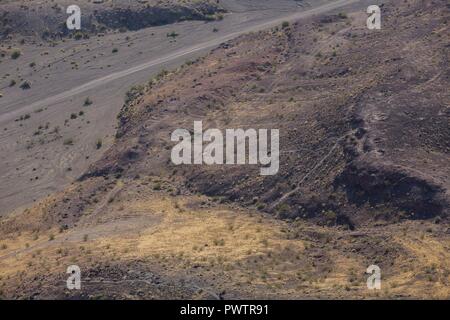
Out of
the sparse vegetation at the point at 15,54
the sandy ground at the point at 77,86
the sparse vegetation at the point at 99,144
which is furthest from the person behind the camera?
the sparse vegetation at the point at 15,54

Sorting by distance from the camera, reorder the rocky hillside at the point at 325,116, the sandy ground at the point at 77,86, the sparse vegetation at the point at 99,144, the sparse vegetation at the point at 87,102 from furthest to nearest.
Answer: the sparse vegetation at the point at 87,102 < the sparse vegetation at the point at 99,144 < the sandy ground at the point at 77,86 < the rocky hillside at the point at 325,116

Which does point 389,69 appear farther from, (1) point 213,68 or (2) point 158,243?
(2) point 158,243

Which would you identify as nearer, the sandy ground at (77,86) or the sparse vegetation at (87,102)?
the sandy ground at (77,86)

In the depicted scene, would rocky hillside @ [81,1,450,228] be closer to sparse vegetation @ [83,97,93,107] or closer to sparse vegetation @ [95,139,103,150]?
sparse vegetation @ [95,139,103,150]

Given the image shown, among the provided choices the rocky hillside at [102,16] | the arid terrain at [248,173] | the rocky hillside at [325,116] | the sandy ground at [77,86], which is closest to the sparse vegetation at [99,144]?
the arid terrain at [248,173]

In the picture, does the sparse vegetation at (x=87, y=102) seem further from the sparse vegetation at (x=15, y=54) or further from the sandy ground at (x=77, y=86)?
the sparse vegetation at (x=15, y=54)

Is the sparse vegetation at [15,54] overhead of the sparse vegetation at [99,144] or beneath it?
overhead

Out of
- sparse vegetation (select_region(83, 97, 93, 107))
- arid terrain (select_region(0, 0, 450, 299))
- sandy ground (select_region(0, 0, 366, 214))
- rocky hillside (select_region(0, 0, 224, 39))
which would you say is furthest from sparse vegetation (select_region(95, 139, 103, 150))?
rocky hillside (select_region(0, 0, 224, 39))
